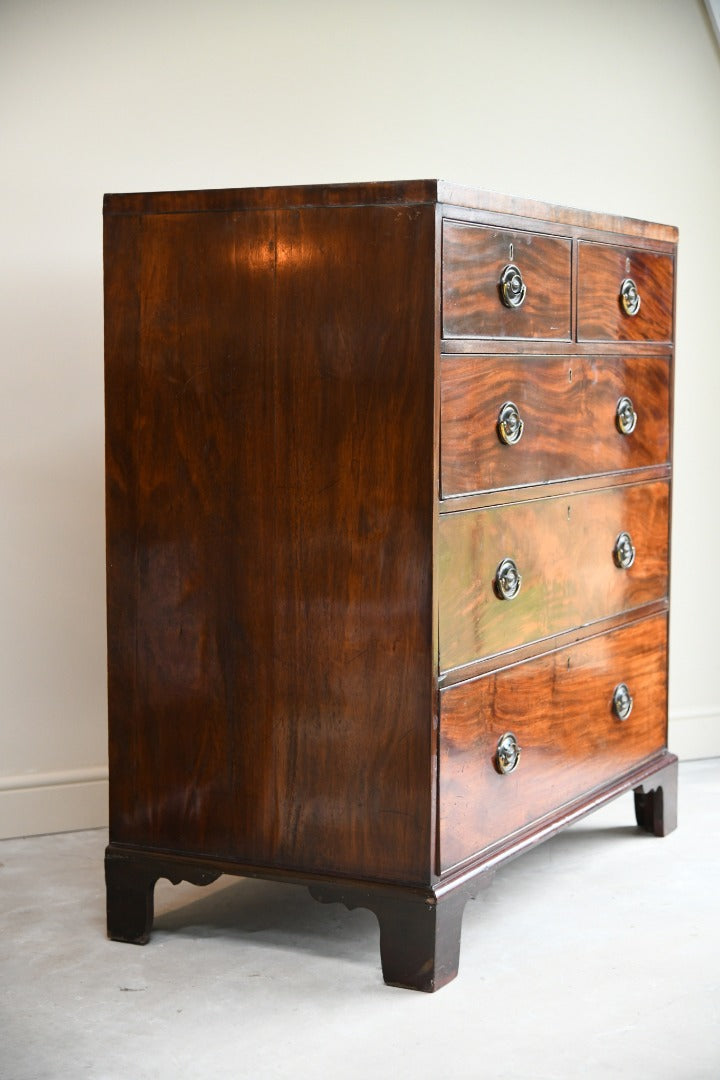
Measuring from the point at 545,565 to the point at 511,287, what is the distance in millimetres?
538

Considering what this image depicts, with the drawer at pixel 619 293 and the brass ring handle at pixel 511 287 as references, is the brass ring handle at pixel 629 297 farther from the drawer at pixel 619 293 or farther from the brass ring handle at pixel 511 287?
the brass ring handle at pixel 511 287

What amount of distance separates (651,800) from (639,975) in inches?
33.9

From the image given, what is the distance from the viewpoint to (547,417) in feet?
8.79

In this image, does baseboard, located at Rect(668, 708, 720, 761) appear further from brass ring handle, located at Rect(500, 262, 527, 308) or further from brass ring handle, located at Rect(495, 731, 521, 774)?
brass ring handle, located at Rect(500, 262, 527, 308)

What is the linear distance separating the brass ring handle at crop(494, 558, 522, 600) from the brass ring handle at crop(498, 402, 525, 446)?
8.4 inches

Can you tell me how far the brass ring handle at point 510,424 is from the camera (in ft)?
8.19

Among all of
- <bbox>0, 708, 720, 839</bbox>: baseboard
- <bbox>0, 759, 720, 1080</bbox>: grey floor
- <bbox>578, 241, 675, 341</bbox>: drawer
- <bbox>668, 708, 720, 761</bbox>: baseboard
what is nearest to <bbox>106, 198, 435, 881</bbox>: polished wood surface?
<bbox>0, 759, 720, 1080</bbox>: grey floor

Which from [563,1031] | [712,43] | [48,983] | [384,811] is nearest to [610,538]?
[384,811]

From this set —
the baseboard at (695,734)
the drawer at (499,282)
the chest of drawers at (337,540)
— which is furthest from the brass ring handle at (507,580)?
the baseboard at (695,734)

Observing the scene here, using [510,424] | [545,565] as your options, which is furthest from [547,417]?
[545,565]

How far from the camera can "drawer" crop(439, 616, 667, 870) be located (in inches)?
95.4

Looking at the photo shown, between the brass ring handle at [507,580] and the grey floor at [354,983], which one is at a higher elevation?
the brass ring handle at [507,580]

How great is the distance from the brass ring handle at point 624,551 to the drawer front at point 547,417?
0.15 meters

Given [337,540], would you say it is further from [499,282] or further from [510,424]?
[499,282]
